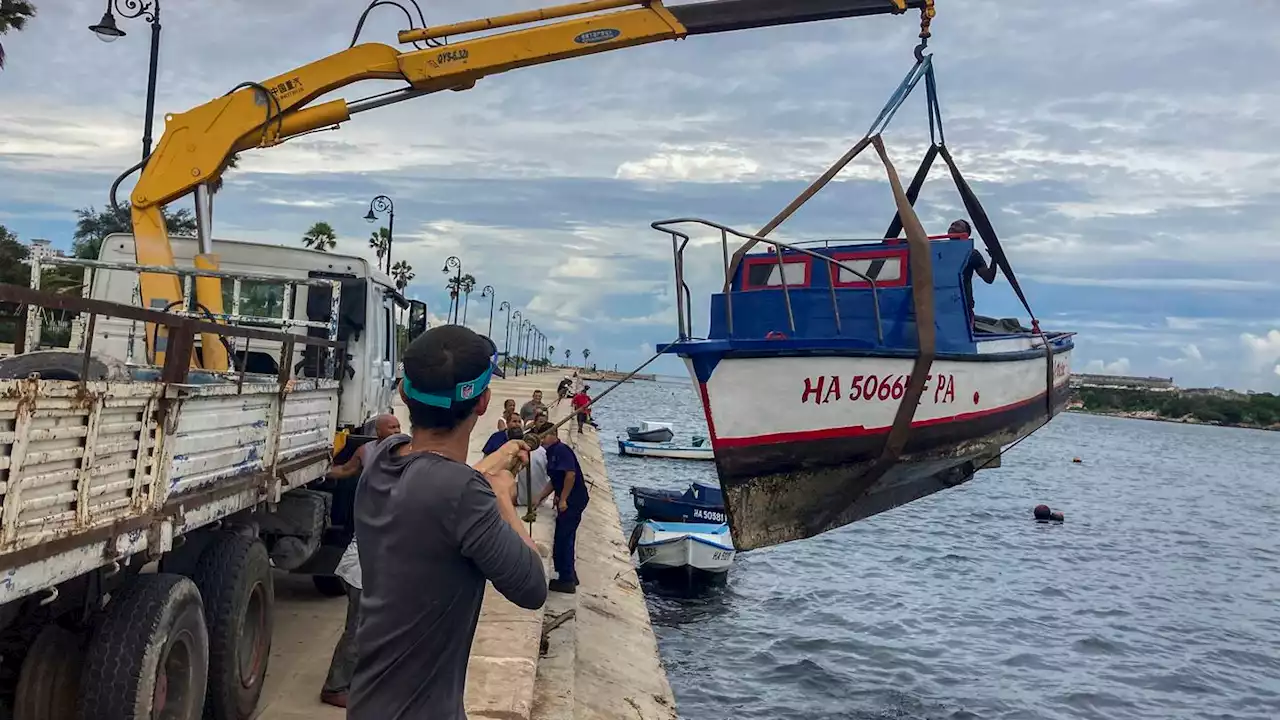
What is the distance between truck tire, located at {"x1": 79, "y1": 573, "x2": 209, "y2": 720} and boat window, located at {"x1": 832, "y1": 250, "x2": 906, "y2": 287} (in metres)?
7.61

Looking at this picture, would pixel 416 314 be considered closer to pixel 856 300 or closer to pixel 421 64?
pixel 421 64

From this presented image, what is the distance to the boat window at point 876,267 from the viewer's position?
1080cm

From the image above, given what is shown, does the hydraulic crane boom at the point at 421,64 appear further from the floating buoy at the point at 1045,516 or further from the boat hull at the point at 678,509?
the floating buoy at the point at 1045,516

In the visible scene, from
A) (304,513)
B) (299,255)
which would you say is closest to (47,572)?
(304,513)

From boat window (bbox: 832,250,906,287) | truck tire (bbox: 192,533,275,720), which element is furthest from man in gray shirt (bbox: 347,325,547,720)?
boat window (bbox: 832,250,906,287)

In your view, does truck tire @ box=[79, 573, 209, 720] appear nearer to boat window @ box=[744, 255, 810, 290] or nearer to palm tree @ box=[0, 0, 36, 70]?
boat window @ box=[744, 255, 810, 290]

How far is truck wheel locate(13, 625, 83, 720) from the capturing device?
14.3 feet

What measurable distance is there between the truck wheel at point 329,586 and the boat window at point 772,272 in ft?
17.2

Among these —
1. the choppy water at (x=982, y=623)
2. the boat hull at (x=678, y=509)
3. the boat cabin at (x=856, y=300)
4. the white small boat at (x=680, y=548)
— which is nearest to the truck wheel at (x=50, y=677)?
the boat cabin at (x=856, y=300)

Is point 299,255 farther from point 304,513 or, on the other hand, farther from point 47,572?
point 47,572

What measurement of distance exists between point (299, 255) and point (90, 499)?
6164 millimetres

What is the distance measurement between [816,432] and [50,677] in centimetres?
685

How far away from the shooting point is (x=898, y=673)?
51.2ft

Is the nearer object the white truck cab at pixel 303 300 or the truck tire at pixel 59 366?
the truck tire at pixel 59 366
